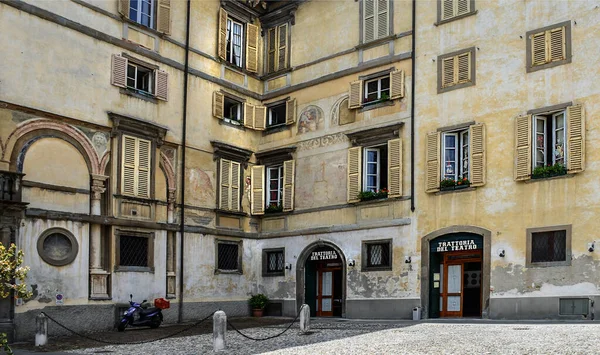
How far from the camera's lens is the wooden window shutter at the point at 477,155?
66.8 feet

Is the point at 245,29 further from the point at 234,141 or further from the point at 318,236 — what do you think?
the point at 318,236

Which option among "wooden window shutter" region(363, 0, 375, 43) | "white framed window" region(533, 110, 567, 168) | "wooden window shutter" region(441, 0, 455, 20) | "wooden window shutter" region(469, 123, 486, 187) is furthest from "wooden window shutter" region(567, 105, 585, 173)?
"wooden window shutter" region(363, 0, 375, 43)

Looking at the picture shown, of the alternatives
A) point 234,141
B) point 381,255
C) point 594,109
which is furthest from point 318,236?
point 594,109

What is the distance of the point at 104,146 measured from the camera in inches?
832

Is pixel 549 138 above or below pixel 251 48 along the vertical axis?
below

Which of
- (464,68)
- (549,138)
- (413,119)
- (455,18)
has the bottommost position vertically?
(549,138)

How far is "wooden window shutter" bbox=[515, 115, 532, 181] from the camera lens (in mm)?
19453

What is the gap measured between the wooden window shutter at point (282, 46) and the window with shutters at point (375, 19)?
3.59 meters

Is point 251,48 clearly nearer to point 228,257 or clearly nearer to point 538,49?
point 228,257

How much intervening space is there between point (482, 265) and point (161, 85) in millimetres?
11433

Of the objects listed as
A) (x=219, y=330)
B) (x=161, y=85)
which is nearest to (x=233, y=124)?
(x=161, y=85)

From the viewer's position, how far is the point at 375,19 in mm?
23562

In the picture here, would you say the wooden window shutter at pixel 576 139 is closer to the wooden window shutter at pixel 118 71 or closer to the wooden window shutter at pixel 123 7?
the wooden window shutter at pixel 118 71

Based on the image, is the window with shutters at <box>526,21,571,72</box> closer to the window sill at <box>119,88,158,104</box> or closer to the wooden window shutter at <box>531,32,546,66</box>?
the wooden window shutter at <box>531,32,546,66</box>
